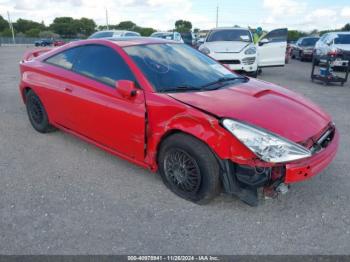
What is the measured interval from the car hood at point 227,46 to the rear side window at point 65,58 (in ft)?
20.6

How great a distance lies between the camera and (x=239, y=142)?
2514 mm

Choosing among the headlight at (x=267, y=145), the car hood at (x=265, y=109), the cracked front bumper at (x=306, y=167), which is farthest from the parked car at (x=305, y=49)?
the headlight at (x=267, y=145)

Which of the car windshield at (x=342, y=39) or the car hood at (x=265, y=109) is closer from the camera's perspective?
the car hood at (x=265, y=109)

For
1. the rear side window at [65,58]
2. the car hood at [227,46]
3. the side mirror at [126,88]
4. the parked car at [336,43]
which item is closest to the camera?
the side mirror at [126,88]

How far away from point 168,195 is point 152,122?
0.77 meters

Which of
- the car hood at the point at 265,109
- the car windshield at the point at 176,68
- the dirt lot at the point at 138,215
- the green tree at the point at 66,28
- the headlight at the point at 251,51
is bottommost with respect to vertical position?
the dirt lot at the point at 138,215

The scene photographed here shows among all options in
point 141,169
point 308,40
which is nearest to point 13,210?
point 141,169

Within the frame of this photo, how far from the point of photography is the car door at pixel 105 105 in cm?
311

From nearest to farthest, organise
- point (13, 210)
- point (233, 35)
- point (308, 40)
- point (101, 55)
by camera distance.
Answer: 1. point (13, 210)
2. point (101, 55)
3. point (233, 35)
4. point (308, 40)

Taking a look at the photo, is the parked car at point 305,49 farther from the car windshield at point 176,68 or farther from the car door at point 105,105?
the car door at point 105,105

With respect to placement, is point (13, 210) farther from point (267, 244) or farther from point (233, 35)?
point (233, 35)

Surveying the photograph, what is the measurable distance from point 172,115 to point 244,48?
7504mm

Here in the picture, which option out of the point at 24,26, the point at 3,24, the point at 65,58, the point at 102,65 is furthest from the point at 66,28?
the point at 102,65

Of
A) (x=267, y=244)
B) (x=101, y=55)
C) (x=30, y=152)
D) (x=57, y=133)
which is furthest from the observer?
(x=57, y=133)
